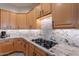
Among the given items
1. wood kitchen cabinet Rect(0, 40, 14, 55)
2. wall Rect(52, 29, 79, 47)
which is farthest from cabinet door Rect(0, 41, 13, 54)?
wall Rect(52, 29, 79, 47)

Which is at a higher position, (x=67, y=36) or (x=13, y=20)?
(x=13, y=20)

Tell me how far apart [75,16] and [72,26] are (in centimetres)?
14

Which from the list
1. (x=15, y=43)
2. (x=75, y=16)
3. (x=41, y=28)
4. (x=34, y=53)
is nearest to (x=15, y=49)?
(x=15, y=43)

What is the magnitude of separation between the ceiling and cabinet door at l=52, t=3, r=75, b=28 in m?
0.30

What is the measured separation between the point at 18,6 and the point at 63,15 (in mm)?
583

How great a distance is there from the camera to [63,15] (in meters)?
1.92

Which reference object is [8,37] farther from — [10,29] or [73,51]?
[73,51]

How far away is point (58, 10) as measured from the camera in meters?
1.93

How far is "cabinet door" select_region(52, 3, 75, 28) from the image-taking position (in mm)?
1878

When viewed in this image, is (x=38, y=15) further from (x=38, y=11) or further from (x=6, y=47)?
(x=6, y=47)

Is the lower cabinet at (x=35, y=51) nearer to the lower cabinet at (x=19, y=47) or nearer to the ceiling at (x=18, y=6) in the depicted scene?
the lower cabinet at (x=19, y=47)

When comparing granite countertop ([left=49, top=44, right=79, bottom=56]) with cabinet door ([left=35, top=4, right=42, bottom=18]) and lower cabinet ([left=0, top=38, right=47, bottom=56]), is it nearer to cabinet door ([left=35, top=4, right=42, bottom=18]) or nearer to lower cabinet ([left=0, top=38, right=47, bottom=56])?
lower cabinet ([left=0, top=38, right=47, bottom=56])

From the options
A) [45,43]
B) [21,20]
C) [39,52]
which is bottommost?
[39,52]

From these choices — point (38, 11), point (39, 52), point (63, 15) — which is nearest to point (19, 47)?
point (39, 52)
